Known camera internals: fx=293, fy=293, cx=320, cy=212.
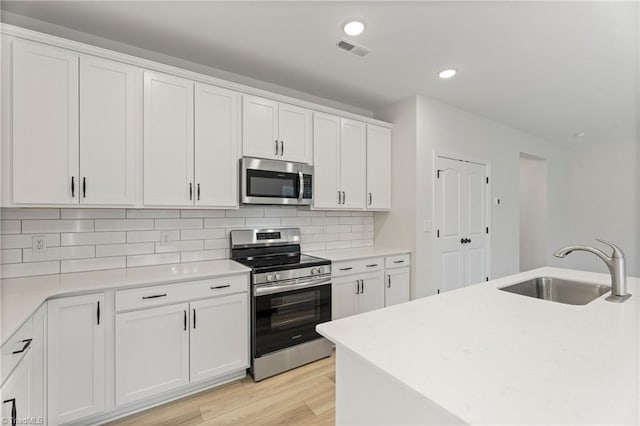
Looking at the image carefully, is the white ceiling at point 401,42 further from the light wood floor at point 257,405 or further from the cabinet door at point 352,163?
the light wood floor at point 257,405

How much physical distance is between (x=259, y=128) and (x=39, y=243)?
1.84 meters

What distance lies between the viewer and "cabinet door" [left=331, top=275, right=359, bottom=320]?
284 centimetres

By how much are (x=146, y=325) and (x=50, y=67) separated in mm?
1782

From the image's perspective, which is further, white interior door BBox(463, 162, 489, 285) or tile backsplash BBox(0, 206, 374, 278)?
white interior door BBox(463, 162, 489, 285)

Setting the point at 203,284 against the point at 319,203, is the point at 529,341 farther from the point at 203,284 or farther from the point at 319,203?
the point at 319,203

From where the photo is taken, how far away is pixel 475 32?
220cm

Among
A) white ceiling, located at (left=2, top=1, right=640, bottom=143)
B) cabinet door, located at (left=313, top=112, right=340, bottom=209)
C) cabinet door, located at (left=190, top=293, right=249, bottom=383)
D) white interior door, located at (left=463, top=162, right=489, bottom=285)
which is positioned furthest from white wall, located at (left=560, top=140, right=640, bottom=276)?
cabinet door, located at (left=190, top=293, right=249, bottom=383)

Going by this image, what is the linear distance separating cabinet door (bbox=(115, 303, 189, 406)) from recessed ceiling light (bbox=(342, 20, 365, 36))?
7.61ft

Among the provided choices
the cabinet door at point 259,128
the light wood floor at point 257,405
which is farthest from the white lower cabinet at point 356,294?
the cabinet door at point 259,128

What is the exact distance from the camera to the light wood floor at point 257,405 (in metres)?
1.94

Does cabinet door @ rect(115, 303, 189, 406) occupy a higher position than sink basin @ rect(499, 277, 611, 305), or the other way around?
sink basin @ rect(499, 277, 611, 305)

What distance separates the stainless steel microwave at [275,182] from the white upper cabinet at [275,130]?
10 centimetres

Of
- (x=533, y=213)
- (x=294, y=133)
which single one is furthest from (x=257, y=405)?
(x=533, y=213)

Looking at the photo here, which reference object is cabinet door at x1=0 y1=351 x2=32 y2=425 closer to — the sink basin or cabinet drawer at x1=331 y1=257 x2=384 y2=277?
cabinet drawer at x1=331 y1=257 x2=384 y2=277
